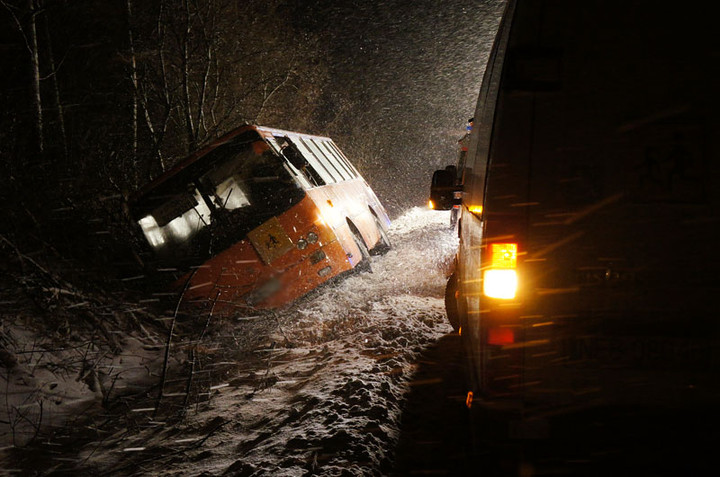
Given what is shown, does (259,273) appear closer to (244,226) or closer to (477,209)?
(244,226)

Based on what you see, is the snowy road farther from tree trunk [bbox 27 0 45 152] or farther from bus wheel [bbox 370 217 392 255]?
tree trunk [bbox 27 0 45 152]

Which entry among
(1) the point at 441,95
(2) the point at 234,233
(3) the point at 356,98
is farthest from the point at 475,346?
(1) the point at 441,95

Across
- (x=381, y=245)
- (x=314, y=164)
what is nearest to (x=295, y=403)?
(x=314, y=164)

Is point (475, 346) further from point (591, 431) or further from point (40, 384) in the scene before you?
point (40, 384)

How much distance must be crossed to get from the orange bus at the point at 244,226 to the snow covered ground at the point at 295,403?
511 millimetres

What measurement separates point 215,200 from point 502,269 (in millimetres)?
5175

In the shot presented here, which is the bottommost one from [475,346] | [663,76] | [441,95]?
[475,346]

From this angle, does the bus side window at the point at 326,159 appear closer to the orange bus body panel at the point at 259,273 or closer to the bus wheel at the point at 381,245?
the bus wheel at the point at 381,245

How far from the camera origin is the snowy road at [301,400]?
10.7ft

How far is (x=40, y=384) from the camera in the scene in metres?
4.53

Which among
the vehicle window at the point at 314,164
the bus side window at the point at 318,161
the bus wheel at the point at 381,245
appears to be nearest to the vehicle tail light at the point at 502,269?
the vehicle window at the point at 314,164

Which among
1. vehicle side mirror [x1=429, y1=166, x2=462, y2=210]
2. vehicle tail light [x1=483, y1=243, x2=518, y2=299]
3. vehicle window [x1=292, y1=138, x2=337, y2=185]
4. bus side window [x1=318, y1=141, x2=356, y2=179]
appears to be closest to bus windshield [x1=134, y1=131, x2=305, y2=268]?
vehicle window [x1=292, y1=138, x2=337, y2=185]

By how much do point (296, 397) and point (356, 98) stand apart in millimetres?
30813

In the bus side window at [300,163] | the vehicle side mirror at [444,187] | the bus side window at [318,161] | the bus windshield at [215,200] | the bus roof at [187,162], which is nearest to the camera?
the vehicle side mirror at [444,187]
